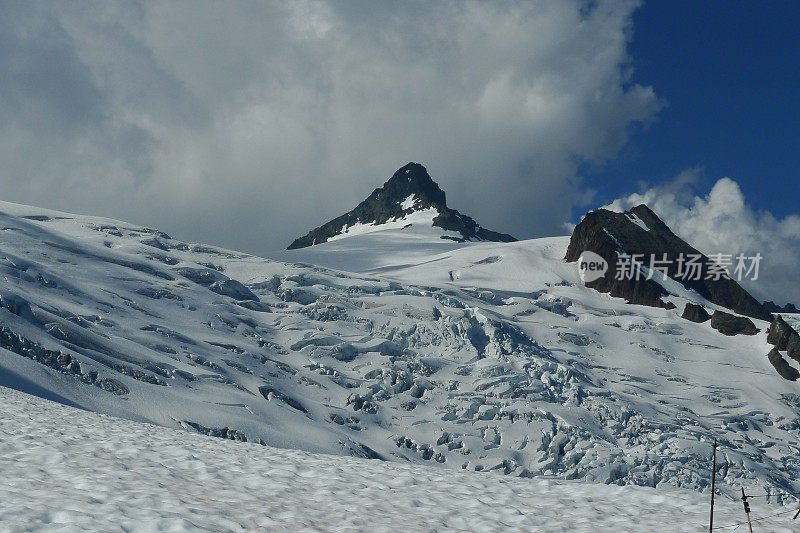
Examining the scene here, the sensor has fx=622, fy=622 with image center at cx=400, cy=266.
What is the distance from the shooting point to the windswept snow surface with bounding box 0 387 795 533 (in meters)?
7.34

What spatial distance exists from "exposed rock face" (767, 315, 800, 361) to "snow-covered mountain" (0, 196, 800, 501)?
1305mm

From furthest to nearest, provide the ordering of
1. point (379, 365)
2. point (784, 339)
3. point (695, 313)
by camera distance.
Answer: point (695, 313), point (784, 339), point (379, 365)

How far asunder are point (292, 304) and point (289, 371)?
42.8ft

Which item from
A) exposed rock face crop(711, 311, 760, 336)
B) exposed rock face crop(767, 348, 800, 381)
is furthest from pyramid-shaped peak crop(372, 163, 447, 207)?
exposed rock face crop(767, 348, 800, 381)

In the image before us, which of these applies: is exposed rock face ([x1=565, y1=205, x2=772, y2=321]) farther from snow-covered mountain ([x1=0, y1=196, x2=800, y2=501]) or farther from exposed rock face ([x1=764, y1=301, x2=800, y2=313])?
exposed rock face ([x1=764, y1=301, x2=800, y2=313])

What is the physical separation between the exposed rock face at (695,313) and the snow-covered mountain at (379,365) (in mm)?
2790

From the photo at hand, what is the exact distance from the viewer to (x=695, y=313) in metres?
74.1

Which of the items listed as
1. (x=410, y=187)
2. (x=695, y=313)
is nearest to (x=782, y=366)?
(x=695, y=313)

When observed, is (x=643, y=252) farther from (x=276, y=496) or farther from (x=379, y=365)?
(x=276, y=496)

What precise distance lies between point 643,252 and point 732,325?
23.7 m

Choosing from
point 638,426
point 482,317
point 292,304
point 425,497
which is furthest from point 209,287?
point 425,497

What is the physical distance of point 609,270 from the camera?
82125 mm

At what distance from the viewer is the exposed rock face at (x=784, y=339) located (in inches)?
2648

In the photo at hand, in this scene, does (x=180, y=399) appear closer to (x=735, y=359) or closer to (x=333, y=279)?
(x=333, y=279)
